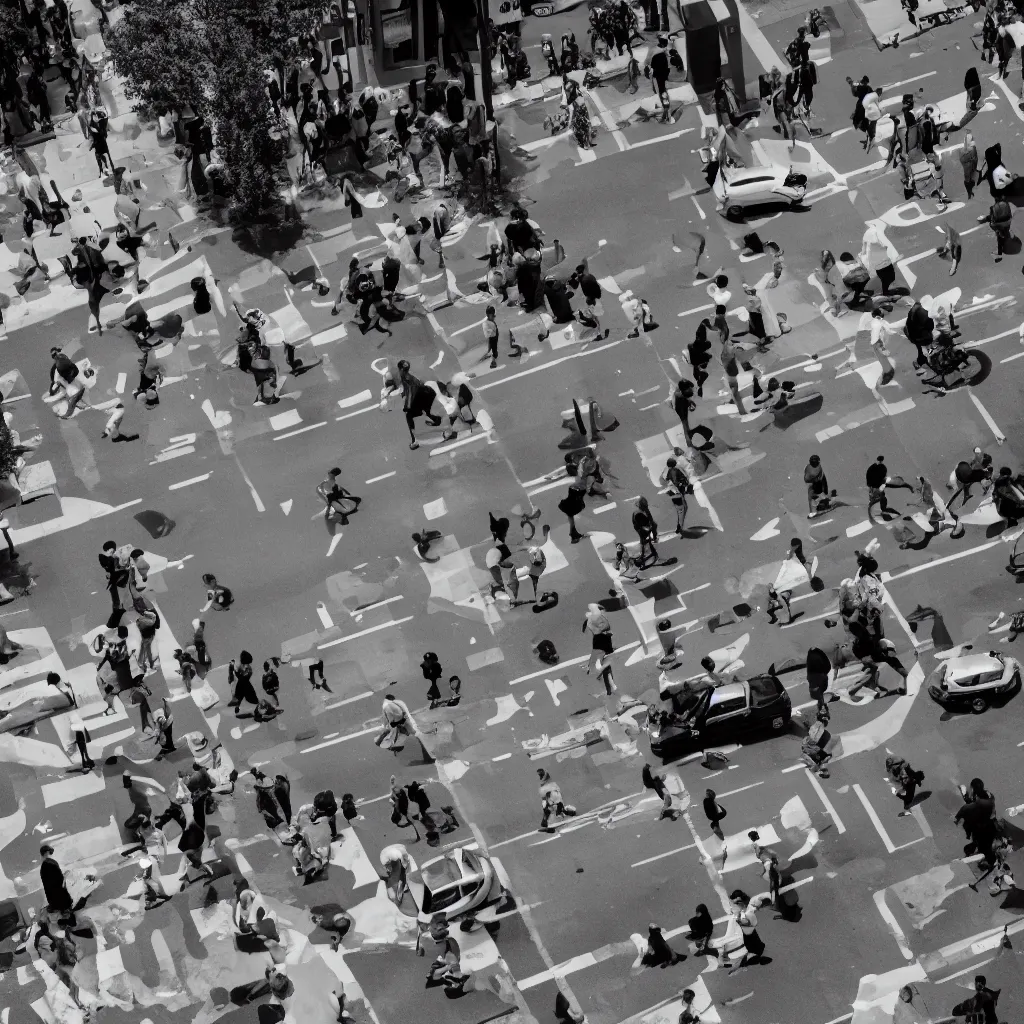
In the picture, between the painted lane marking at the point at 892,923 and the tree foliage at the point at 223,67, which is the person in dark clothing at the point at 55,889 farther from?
the tree foliage at the point at 223,67

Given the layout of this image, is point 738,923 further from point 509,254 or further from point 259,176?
point 259,176

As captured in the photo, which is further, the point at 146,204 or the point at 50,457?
the point at 146,204

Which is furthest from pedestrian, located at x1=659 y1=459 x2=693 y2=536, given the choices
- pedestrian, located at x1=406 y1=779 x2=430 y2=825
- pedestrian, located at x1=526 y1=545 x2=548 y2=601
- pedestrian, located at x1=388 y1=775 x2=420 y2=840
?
pedestrian, located at x1=388 y1=775 x2=420 y2=840

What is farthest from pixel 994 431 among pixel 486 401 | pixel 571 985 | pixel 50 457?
pixel 50 457

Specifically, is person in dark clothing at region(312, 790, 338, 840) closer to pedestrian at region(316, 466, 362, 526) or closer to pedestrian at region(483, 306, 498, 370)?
pedestrian at region(316, 466, 362, 526)

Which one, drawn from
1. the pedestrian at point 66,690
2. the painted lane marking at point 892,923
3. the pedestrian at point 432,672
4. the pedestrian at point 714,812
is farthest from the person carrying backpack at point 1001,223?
the pedestrian at point 66,690
